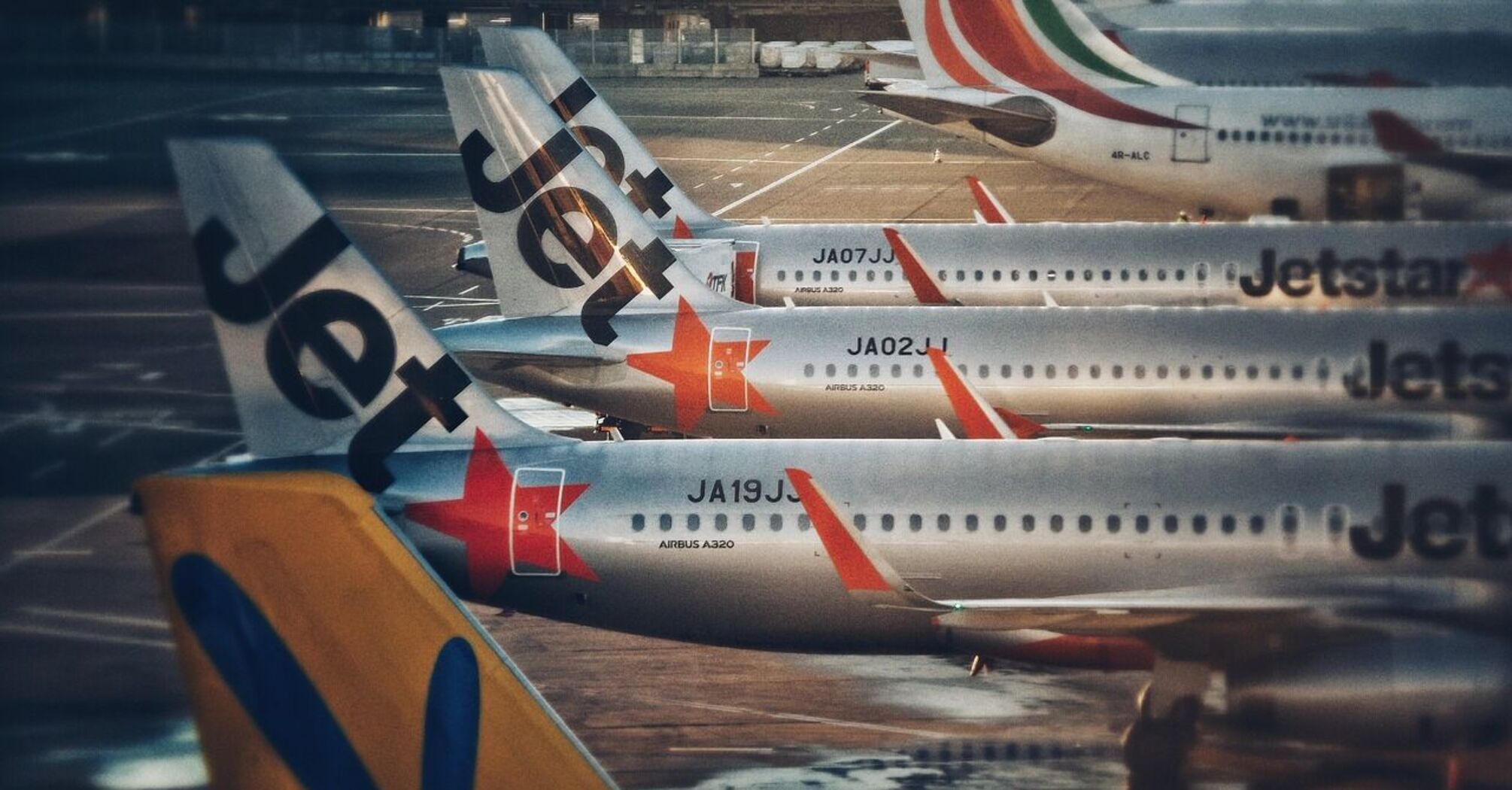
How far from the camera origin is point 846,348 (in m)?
32.0

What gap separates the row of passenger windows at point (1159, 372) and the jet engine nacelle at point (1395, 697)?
11985 millimetres

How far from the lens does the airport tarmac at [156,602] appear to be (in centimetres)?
1700

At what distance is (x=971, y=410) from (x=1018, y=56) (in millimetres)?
35222

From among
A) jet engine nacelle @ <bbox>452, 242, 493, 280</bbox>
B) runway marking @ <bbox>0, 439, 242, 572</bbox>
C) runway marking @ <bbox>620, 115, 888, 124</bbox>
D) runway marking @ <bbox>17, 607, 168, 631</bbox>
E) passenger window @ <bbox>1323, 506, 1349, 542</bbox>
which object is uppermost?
passenger window @ <bbox>1323, 506, 1349, 542</bbox>

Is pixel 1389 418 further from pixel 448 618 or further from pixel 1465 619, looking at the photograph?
pixel 448 618

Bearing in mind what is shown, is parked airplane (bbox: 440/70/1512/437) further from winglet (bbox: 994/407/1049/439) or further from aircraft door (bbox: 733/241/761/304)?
aircraft door (bbox: 733/241/761/304)

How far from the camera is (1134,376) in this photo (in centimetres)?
3088

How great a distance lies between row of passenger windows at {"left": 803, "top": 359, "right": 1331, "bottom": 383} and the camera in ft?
100.0

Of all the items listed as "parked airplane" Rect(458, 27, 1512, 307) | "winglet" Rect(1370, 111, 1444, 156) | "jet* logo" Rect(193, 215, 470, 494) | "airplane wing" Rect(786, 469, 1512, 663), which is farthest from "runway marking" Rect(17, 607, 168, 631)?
"winglet" Rect(1370, 111, 1444, 156)

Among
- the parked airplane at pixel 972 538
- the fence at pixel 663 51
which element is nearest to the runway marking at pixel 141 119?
the parked airplane at pixel 972 538

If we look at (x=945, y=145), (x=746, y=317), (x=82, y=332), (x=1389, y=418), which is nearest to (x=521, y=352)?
(x=746, y=317)

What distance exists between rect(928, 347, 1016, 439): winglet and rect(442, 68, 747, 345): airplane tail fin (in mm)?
6374

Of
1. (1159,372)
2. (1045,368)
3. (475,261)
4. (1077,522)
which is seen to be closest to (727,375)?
(1045,368)

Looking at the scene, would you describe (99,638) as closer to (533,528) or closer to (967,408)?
(533,528)
